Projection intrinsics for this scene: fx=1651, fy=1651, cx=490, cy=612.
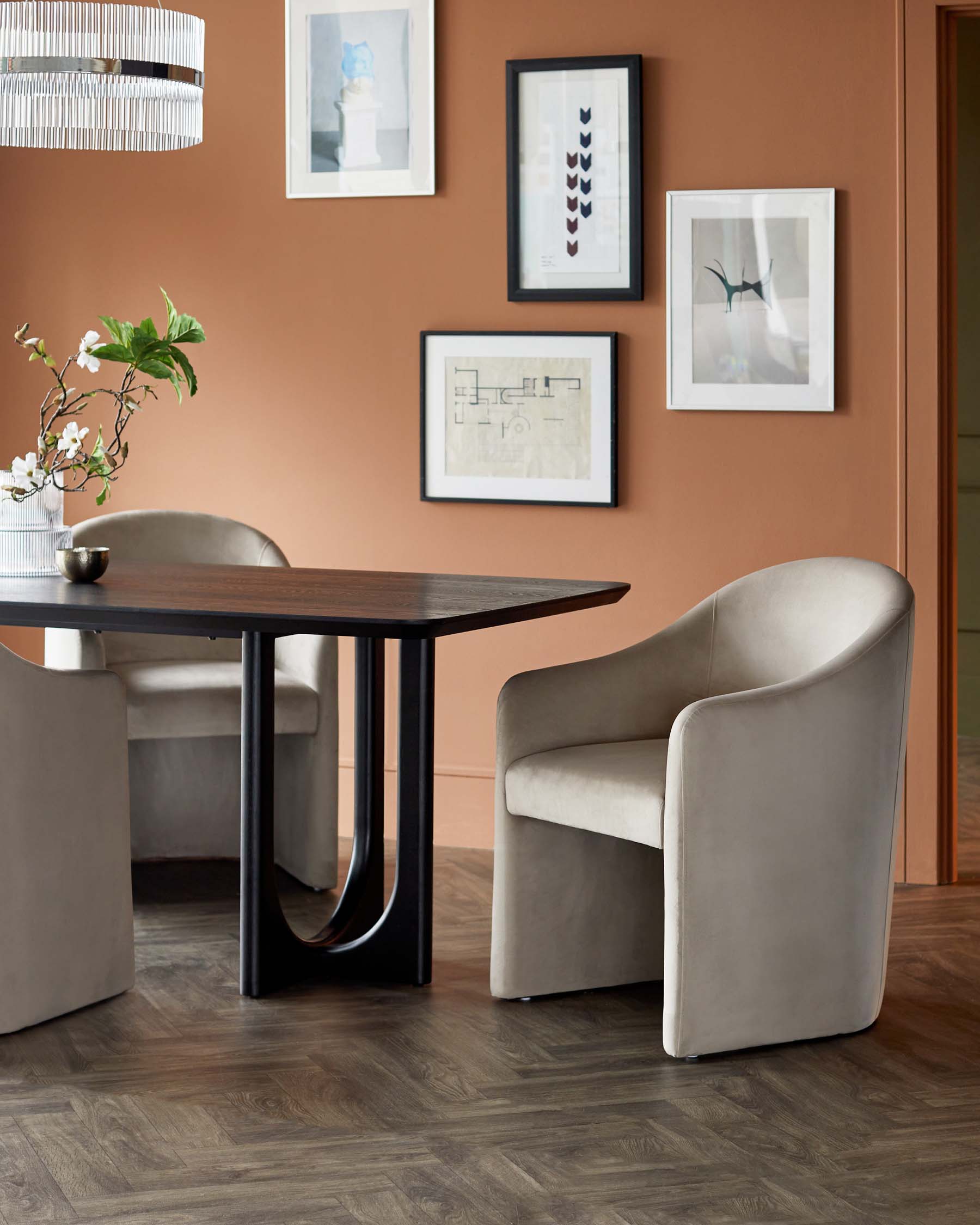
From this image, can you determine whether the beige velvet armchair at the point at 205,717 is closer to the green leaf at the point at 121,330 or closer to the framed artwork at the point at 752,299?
the green leaf at the point at 121,330

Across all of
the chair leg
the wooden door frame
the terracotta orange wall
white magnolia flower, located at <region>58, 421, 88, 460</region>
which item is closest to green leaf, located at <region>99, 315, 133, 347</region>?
white magnolia flower, located at <region>58, 421, 88, 460</region>

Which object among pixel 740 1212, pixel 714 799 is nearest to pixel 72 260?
pixel 714 799

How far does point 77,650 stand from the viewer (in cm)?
395

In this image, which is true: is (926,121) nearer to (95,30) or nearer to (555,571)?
(555,571)

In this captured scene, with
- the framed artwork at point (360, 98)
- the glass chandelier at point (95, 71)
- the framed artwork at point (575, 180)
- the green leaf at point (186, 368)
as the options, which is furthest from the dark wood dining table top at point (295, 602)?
the framed artwork at point (360, 98)

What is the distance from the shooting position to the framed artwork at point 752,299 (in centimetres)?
418

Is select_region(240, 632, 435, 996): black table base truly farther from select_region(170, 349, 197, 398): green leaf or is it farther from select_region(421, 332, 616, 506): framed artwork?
select_region(421, 332, 616, 506): framed artwork

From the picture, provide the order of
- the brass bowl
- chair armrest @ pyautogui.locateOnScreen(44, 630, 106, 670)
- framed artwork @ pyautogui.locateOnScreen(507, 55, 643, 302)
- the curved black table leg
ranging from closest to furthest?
the curved black table leg, the brass bowl, chair armrest @ pyautogui.locateOnScreen(44, 630, 106, 670), framed artwork @ pyautogui.locateOnScreen(507, 55, 643, 302)

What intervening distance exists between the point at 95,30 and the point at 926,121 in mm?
2029

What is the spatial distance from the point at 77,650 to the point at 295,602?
94 cm

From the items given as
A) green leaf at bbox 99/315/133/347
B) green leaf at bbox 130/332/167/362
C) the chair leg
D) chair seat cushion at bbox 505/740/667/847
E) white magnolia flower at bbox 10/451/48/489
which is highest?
green leaf at bbox 99/315/133/347

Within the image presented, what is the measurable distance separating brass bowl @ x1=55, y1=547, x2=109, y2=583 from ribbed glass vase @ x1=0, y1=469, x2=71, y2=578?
0.32 feet

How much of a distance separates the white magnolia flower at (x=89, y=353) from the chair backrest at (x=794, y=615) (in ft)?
4.74

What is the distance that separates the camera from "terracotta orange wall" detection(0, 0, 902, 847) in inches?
165
